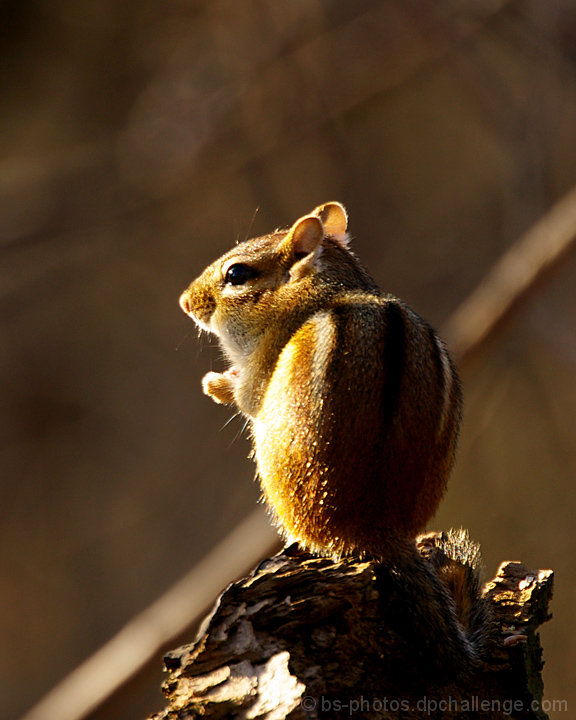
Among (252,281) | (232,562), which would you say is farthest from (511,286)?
(252,281)

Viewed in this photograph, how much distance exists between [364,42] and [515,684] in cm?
462

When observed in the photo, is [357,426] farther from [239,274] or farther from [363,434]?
[239,274]

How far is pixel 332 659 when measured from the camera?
1.86 metres

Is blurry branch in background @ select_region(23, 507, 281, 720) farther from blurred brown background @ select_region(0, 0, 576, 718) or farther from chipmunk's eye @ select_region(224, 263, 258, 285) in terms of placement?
blurred brown background @ select_region(0, 0, 576, 718)

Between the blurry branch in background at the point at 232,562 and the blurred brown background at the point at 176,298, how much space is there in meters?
2.13

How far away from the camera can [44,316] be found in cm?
773

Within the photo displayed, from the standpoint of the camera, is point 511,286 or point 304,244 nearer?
point 304,244

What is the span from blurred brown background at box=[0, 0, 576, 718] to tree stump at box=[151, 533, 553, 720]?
476cm

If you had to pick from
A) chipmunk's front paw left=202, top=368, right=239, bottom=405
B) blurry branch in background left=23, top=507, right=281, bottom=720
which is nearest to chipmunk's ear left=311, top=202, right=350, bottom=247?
chipmunk's front paw left=202, top=368, right=239, bottom=405

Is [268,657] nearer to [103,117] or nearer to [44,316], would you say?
[44,316]

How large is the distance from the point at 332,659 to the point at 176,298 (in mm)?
5978

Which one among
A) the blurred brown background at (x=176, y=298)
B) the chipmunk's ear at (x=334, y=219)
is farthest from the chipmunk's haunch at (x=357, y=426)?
the blurred brown background at (x=176, y=298)

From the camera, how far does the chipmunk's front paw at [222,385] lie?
2.83 meters

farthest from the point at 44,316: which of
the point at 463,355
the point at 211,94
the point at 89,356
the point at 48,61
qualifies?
the point at 463,355
